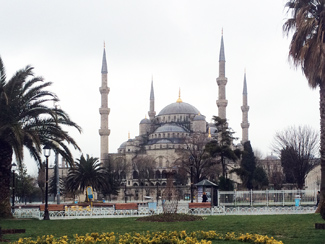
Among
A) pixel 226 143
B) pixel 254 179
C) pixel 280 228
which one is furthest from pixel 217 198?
pixel 254 179

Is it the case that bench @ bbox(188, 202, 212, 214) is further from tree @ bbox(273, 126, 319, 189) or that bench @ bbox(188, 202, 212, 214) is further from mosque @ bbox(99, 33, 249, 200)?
mosque @ bbox(99, 33, 249, 200)

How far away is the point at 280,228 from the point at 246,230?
0.93 metres

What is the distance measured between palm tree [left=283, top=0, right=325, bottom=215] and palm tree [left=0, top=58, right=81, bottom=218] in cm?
817

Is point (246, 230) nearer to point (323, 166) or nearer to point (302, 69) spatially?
point (323, 166)

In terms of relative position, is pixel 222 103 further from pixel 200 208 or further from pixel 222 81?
pixel 200 208

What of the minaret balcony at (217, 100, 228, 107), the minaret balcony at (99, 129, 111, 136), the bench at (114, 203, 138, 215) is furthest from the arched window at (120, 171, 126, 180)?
the bench at (114, 203, 138, 215)

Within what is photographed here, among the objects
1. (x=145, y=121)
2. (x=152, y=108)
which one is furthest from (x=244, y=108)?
(x=152, y=108)

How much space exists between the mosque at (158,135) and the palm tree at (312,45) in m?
42.7

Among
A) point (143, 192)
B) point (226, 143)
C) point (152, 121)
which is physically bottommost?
point (143, 192)

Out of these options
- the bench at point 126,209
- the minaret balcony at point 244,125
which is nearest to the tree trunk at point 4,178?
the bench at point 126,209

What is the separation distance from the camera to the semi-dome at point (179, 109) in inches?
3440

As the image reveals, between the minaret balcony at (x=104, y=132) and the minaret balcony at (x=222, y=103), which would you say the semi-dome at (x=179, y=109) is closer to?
the minaret balcony at (x=104, y=132)

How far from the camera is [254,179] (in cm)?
4366

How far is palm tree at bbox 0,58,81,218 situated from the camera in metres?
16.4
